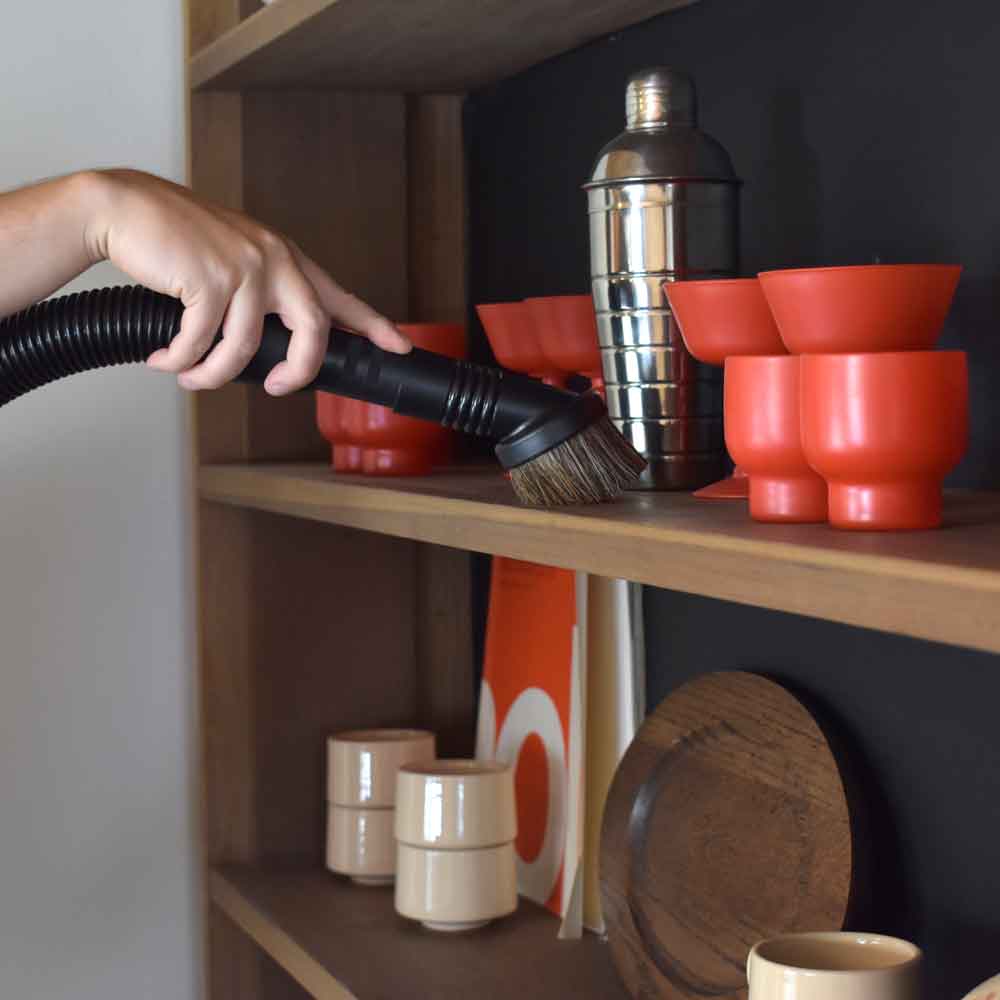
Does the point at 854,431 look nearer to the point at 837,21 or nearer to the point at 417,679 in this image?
the point at 837,21

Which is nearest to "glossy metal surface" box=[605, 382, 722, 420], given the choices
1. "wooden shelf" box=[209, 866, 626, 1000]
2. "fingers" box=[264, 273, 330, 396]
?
"fingers" box=[264, 273, 330, 396]

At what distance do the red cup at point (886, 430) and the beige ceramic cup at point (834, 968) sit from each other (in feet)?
0.78

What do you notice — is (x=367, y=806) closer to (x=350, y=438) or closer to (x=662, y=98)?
(x=350, y=438)

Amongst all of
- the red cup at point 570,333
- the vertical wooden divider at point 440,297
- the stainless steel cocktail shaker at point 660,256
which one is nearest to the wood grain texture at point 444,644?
the vertical wooden divider at point 440,297

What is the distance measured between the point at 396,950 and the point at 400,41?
30.5 inches

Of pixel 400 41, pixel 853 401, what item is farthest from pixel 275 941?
pixel 853 401

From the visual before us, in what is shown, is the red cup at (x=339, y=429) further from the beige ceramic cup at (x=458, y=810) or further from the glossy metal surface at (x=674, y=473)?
the glossy metal surface at (x=674, y=473)

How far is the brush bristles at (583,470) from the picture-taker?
0.99 m

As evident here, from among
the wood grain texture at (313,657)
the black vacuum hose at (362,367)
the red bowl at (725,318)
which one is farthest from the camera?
the wood grain texture at (313,657)

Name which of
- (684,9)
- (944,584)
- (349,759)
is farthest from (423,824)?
(944,584)

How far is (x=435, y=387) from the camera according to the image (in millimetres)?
1040

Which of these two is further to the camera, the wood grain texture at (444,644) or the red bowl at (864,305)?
the wood grain texture at (444,644)

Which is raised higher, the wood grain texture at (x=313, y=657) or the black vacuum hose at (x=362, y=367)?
the black vacuum hose at (x=362, y=367)

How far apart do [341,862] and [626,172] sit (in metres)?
0.81
